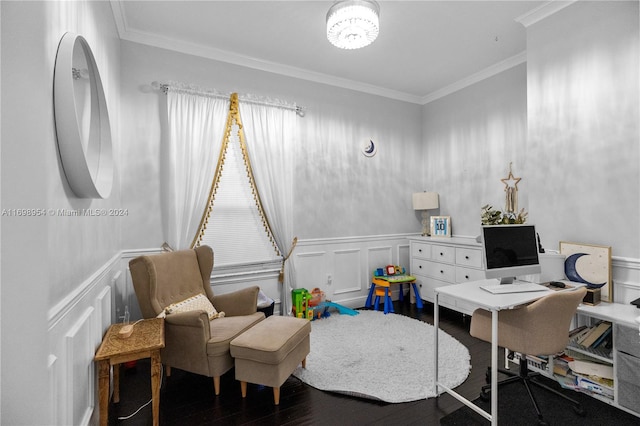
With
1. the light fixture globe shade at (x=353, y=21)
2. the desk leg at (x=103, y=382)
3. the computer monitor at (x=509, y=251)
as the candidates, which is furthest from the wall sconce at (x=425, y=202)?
the desk leg at (x=103, y=382)

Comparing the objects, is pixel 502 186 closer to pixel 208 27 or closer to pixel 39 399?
pixel 208 27

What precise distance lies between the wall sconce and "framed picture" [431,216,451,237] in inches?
7.2

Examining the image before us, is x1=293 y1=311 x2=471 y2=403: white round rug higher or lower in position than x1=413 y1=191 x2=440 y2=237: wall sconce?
lower

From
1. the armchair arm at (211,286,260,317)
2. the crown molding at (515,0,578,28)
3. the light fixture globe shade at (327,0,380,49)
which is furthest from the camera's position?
the armchair arm at (211,286,260,317)

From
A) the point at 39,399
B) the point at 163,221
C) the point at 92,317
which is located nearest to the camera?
the point at 39,399

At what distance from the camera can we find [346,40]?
2.70 metres

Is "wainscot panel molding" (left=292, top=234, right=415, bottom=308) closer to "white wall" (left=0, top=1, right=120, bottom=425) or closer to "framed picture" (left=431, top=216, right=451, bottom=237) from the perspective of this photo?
"framed picture" (left=431, top=216, right=451, bottom=237)

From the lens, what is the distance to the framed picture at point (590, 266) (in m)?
2.42

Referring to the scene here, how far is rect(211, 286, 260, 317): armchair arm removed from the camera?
2.92 metres

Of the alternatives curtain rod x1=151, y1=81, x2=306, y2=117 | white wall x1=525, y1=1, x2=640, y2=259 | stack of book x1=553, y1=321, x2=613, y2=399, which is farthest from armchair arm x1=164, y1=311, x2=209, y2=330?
white wall x1=525, y1=1, x2=640, y2=259

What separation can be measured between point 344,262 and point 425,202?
1547mm

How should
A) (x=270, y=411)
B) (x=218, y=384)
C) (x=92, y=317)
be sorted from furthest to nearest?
1. (x=218, y=384)
2. (x=270, y=411)
3. (x=92, y=317)

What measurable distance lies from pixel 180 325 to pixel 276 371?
Answer: 785 millimetres

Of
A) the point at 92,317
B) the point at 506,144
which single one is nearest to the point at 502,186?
the point at 506,144
